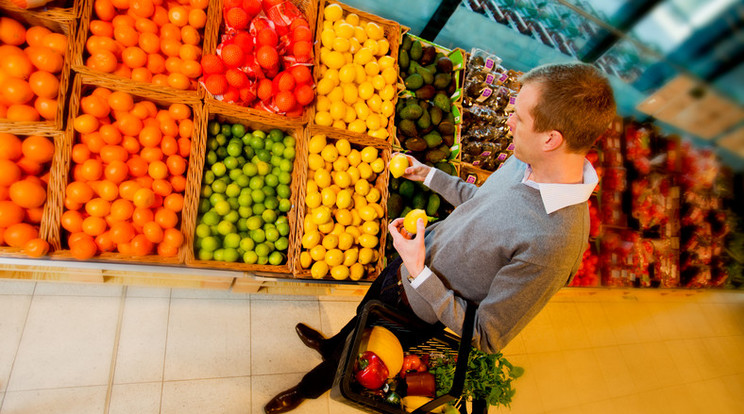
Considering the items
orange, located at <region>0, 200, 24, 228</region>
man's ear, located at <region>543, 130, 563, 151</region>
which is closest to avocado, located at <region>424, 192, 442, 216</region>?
man's ear, located at <region>543, 130, 563, 151</region>

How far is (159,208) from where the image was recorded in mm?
1975

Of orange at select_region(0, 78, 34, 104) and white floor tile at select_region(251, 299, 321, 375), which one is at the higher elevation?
orange at select_region(0, 78, 34, 104)

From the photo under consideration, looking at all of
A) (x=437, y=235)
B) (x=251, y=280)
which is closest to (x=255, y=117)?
(x=251, y=280)

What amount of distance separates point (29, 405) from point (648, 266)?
214 inches

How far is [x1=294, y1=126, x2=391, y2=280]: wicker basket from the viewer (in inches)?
87.7

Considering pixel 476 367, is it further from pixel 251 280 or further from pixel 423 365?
pixel 251 280

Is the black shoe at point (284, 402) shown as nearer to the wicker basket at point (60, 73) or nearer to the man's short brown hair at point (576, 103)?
the wicker basket at point (60, 73)

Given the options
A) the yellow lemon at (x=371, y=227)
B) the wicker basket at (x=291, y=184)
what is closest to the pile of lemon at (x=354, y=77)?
the wicker basket at (x=291, y=184)

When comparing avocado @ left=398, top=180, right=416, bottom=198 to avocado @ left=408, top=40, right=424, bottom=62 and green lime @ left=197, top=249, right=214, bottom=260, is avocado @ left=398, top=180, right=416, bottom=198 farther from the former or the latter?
green lime @ left=197, top=249, right=214, bottom=260

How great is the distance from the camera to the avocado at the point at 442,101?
2.70 meters

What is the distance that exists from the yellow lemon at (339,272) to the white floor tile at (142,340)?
1208 mm

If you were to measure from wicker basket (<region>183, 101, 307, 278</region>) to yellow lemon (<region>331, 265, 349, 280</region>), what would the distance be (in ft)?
0.87

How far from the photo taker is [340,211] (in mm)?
2312

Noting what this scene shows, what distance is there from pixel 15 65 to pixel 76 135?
38cm
